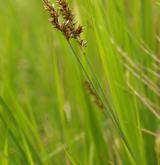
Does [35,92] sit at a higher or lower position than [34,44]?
lower

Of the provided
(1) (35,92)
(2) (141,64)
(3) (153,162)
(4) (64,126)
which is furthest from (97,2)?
(1) (35,92)

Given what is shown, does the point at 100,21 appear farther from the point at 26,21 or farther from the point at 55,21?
the point at 26,21

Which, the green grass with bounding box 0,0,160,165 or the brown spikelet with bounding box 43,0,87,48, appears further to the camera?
the green grass with bounding box 0,0,160,165

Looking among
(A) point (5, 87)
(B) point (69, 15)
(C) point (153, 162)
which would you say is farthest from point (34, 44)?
(B) point (69, 15)

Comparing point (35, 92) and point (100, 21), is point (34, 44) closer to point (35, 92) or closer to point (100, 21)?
point (35, 92)

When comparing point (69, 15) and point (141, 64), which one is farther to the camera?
point (141, 64)

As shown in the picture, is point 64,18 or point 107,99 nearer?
point 64,18

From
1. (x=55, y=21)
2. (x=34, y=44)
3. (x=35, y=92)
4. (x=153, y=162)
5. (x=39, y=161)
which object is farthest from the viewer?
(x=34, y=44)

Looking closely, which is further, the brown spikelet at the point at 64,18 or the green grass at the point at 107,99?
the green grass at the point at 107,99

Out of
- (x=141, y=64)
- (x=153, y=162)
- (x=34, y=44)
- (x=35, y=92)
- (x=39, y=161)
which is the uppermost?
(x=34, y=44)

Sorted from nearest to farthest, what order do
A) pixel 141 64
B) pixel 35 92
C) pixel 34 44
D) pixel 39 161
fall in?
pixel 39 161
pixel 141 64
pixel 35 92
pixel 34 44
